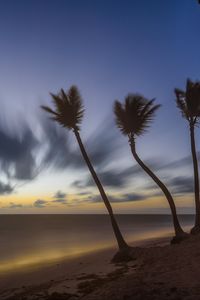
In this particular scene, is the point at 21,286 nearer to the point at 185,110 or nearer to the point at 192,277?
the point at 192,277

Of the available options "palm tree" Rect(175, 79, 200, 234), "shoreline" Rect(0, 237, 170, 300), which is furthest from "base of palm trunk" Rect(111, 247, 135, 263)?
"palm tree" Rect(175, 79, 200, 234)

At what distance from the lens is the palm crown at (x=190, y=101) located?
19156 millimetres

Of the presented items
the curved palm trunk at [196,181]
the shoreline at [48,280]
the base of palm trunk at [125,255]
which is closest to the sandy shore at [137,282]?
Answer: the shoreline at [48,280]

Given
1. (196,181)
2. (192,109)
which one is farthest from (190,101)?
(196,181)

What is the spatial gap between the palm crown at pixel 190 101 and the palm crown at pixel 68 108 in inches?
244

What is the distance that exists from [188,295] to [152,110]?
38.7 feet

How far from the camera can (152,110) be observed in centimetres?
1778

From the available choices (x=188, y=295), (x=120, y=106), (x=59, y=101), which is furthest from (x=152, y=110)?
(x=188, y=295)

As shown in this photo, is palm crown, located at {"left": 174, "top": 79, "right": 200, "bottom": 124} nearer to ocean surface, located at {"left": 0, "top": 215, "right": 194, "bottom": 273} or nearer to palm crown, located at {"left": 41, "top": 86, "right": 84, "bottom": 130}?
palm crown, located at {"left": 41, "top": 86, "right": 84, "bottom": 130}

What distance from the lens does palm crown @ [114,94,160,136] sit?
17.4m

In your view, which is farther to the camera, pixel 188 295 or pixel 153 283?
pixel 153 283

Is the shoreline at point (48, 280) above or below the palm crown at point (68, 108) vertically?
below

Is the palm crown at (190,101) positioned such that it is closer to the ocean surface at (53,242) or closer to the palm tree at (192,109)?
the palm tree at (192,109)

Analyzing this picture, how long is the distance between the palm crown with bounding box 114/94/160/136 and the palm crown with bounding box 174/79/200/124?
104 inches
